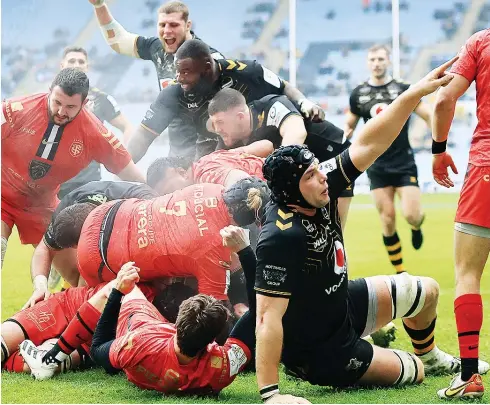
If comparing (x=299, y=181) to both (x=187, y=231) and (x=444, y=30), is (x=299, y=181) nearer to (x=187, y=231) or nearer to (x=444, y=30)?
(x=187, y=231)

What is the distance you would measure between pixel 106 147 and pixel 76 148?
0.66ft

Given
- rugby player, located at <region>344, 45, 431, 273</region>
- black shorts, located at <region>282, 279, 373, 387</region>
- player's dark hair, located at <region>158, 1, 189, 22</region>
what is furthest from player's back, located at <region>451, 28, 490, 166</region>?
rugby player, located at <region>344, 45, 431, 273</region>

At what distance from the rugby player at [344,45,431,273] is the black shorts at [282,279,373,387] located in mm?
5178

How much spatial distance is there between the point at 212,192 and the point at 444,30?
20771 mm

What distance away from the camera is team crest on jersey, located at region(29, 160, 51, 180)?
20.7ft

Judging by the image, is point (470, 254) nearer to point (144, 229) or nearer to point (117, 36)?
point (144, 229)

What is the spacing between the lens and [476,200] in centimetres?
445

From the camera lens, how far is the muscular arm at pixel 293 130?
593cm

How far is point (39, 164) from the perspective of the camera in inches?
249

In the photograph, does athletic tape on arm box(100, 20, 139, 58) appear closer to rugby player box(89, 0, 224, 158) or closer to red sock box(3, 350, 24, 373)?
rugby player box(89, 0, 224, 158)

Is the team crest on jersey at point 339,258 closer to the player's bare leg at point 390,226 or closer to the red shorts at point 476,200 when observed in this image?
the red shorts at point 476,200

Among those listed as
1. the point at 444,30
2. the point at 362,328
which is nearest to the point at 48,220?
the point at 362,328

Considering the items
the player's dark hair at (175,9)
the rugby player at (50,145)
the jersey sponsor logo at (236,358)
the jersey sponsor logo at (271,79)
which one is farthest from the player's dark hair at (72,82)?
the jersey sponsor logo at (236,358)

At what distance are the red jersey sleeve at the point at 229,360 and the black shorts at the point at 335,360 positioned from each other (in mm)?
222
